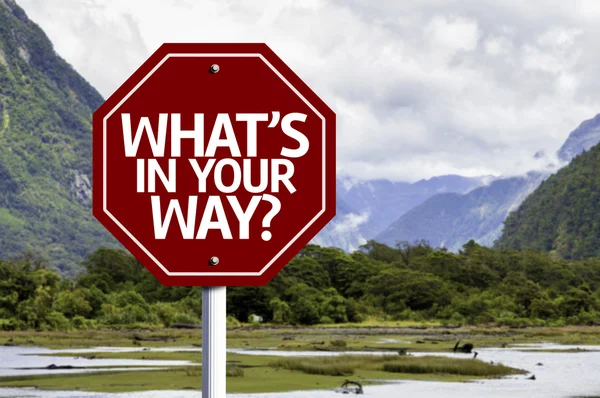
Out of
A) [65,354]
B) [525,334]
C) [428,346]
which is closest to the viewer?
[65,354]

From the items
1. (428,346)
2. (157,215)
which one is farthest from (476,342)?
(157,215)

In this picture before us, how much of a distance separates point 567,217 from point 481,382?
127 meters

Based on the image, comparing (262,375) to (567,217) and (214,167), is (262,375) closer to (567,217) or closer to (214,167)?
(214,167)

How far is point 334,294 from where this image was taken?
9456cm

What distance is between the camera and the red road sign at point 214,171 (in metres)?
4.11

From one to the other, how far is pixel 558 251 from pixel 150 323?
92919mm

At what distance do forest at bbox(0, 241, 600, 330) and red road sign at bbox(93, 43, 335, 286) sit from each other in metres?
77.0

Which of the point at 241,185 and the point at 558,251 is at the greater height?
the point at 558,251

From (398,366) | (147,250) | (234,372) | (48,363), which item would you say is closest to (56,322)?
(48,363)

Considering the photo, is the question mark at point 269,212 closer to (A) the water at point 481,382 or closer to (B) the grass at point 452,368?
(A) the water at point 481,382

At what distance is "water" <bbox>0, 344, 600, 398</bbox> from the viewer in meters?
33.5

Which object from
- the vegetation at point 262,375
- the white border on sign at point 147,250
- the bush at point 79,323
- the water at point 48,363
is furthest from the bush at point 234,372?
the bush at point 79,323

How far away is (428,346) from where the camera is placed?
60.1 metres

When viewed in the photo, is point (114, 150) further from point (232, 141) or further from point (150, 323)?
point (150, 323)
